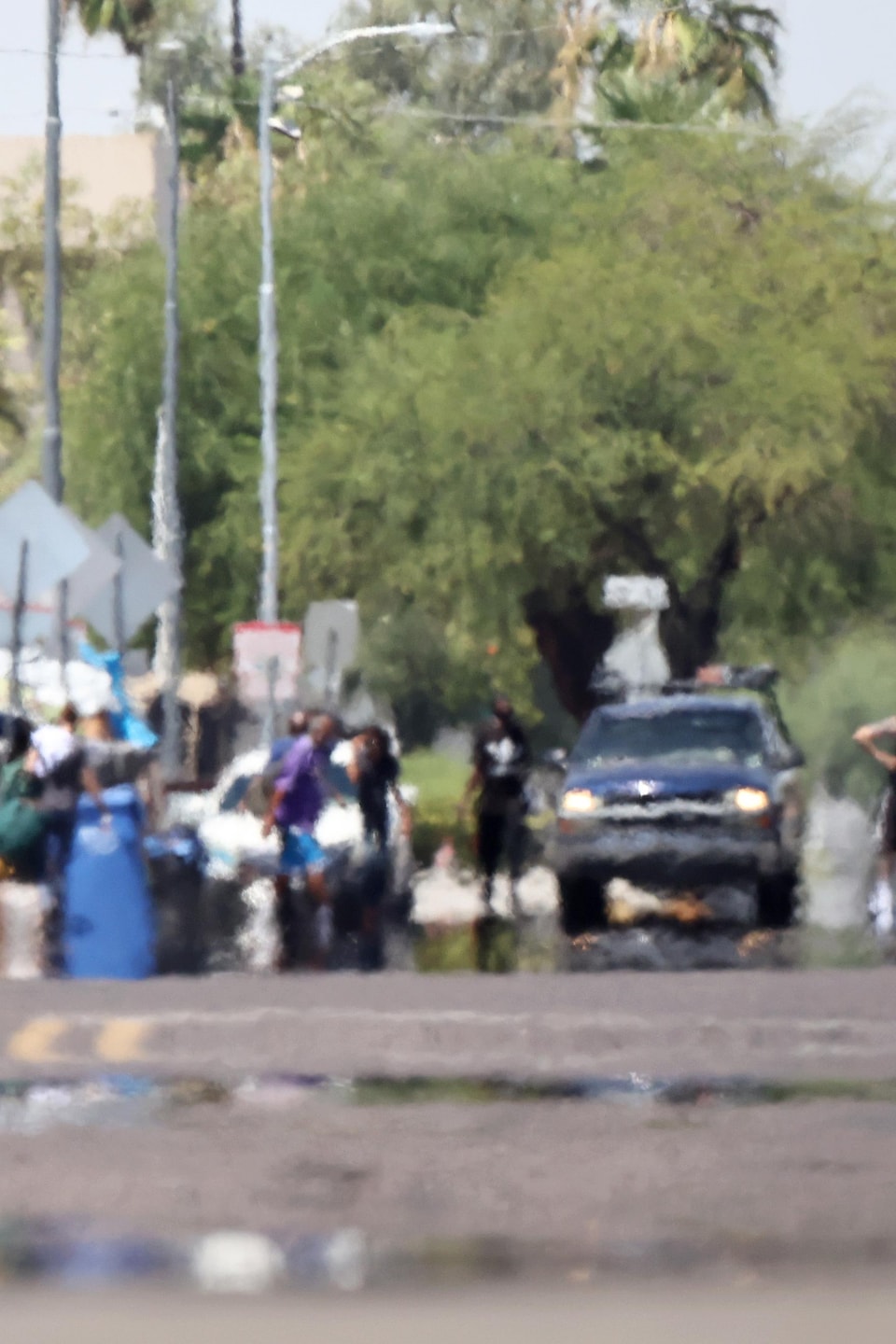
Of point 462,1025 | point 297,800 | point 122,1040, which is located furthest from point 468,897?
point 122,1040

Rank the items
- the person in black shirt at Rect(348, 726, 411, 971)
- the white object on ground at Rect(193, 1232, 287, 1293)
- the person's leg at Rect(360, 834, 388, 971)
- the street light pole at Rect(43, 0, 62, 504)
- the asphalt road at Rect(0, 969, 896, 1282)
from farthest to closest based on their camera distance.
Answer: the street light pole at Rect(43, 0, 62, 504) < the person in black shirt at Rect(348, 726, 411, 971) < the person's leg at Rect(360, 834, 388, 971) < the asphalt road at Rect(0, 969, 896, 1282) < the white object on ground at Rect(193, 1232, 287, 1293)

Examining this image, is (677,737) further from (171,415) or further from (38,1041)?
(171,415)

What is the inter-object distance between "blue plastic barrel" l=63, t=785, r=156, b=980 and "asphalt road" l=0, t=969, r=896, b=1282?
1.44m

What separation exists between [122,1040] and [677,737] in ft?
38.0

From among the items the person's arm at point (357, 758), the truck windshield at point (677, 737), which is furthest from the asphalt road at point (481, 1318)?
the person's arm at point (357, 758)

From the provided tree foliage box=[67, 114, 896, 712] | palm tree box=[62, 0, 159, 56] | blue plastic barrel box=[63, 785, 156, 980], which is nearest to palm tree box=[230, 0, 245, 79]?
palm tree box=[62, 0, 159, 56]

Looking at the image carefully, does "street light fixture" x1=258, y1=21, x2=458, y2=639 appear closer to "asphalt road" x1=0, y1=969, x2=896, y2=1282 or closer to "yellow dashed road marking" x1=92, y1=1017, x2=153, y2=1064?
"asphalt road" x1=0, y1=969, x2=896, y2=1282

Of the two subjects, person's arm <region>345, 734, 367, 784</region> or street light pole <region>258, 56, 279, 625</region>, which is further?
street light pole <region>258, 56, 279, 625</region>

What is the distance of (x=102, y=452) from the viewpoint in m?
58.8

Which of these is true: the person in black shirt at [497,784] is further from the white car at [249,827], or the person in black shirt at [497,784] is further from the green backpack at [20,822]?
the green backpack at [20,822]

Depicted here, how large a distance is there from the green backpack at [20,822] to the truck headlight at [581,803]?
5046 mm

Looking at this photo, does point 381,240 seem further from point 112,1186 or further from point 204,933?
point 112,1186

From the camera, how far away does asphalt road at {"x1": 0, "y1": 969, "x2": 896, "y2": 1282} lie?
11297mm

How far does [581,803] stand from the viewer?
91.0ft
